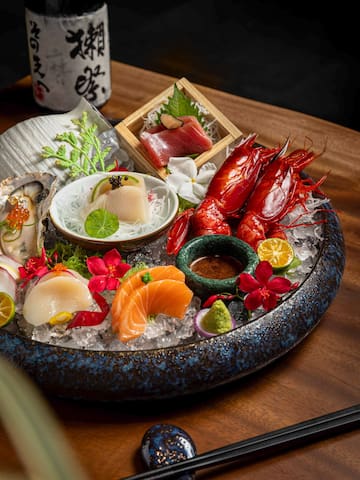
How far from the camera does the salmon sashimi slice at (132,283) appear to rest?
1421mm

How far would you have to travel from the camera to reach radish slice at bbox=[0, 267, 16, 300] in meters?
1.51

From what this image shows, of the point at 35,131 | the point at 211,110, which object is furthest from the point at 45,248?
the point at 211,110

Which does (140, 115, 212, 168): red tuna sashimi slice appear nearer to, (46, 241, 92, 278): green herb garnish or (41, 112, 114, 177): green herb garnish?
(41, 112, 114, 177): green herb garnish

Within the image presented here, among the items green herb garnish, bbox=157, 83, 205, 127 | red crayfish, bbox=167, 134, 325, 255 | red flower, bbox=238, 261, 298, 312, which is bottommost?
red crayfish, bbox=167, 134, 325, 255

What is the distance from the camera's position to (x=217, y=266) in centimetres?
164

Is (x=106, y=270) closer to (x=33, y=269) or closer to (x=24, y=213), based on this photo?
(x=33, y=269)

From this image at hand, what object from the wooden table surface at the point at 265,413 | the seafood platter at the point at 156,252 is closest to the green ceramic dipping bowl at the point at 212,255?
the seafood platter at the point at 156,252

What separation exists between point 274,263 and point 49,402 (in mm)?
652

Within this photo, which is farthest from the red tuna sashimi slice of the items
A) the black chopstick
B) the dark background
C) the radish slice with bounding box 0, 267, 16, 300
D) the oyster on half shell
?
Answer: the dark background

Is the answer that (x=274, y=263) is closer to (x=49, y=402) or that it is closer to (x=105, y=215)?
(x=105, y=215)

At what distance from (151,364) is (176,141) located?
929mm

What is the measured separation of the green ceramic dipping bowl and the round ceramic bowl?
14cm

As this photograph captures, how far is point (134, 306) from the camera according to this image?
56.3 inches

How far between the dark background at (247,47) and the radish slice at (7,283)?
11.1ft
